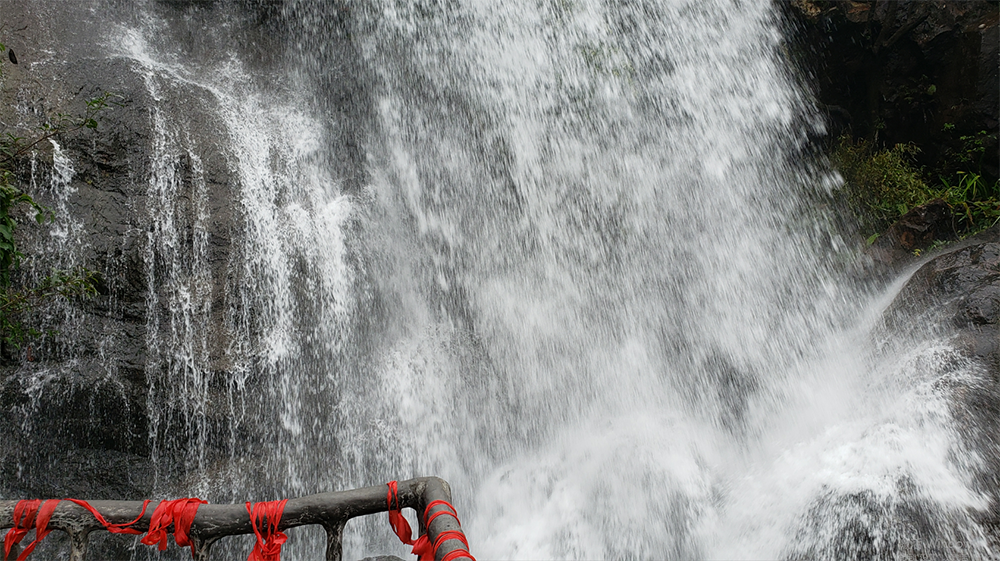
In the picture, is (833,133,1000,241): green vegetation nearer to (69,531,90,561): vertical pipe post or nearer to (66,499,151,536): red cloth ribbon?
(66,499,151,536): red cloth ribbon

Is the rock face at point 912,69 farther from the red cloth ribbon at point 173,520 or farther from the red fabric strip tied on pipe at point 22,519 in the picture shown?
the red fabric strip tied on pipe at point 22,519

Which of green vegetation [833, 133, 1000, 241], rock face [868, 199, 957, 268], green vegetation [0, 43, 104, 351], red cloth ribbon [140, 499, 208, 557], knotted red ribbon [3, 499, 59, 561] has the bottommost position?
red cloth ribbon [140, 499, 208, 557]

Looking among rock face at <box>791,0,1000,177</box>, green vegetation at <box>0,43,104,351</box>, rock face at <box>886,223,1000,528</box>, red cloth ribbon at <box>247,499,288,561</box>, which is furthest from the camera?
rock face at <box>791,0,1000,177</box>

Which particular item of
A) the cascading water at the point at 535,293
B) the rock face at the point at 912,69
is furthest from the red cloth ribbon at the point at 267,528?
the rock face at the point at 912,69

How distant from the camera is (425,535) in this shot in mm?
2396

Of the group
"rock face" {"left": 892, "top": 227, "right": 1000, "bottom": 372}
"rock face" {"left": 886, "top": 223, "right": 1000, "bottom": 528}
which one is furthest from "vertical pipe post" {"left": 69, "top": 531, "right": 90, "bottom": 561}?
"rock face" {"left": 892, "top": 227, "right": 1000, "bottom": 372}

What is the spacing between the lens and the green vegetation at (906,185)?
7137 millimetres

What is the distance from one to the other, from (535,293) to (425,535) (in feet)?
15.2

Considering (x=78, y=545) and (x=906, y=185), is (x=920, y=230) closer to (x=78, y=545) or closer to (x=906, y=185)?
(x=906, y=185)

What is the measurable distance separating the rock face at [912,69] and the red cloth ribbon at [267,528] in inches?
336

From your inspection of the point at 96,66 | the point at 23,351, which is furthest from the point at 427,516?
the point at 96,66

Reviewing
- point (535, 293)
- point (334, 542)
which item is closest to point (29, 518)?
point (334, 542)

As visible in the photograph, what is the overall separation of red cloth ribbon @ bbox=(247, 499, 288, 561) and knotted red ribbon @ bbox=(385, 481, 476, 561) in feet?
1.43

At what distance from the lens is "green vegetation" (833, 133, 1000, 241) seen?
7.14 metres
